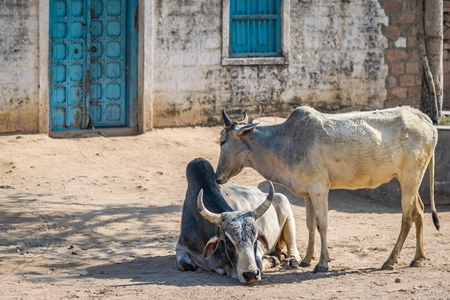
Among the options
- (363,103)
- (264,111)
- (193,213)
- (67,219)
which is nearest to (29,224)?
(67,219)

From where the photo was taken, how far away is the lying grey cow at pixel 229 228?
8031 millimetres

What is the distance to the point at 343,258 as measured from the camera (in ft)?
30.5

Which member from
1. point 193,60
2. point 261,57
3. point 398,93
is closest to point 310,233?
point 193,60

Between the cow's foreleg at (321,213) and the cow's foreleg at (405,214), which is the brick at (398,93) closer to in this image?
the cow's foreleg at (405,214)

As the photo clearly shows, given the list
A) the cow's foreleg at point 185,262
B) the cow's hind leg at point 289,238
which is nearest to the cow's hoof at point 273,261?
the cow's hind leg at point 289,238

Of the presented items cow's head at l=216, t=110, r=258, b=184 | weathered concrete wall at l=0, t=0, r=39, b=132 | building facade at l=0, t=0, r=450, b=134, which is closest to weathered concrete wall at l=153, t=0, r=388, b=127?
building facade at l=0, t=0, r=450, b=134

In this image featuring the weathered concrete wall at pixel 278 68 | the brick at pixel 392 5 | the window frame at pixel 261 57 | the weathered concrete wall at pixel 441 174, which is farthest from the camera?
the brick at pixel 392 5

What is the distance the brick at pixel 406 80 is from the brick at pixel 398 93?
9 centimetres

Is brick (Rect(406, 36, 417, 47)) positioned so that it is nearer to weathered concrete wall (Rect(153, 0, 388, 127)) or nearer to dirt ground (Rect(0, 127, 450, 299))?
weathered concrete wall (Rect(153, 0, 388, 127))

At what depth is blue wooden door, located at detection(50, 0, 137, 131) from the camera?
46.5 feet

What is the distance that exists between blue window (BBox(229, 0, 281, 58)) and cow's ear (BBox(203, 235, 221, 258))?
728 centimetres

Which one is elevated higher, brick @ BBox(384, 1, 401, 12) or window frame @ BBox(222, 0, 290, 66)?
brick @ BBox(384, 1, 401, 12)

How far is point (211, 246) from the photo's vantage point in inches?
323

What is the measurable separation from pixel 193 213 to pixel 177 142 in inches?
221
